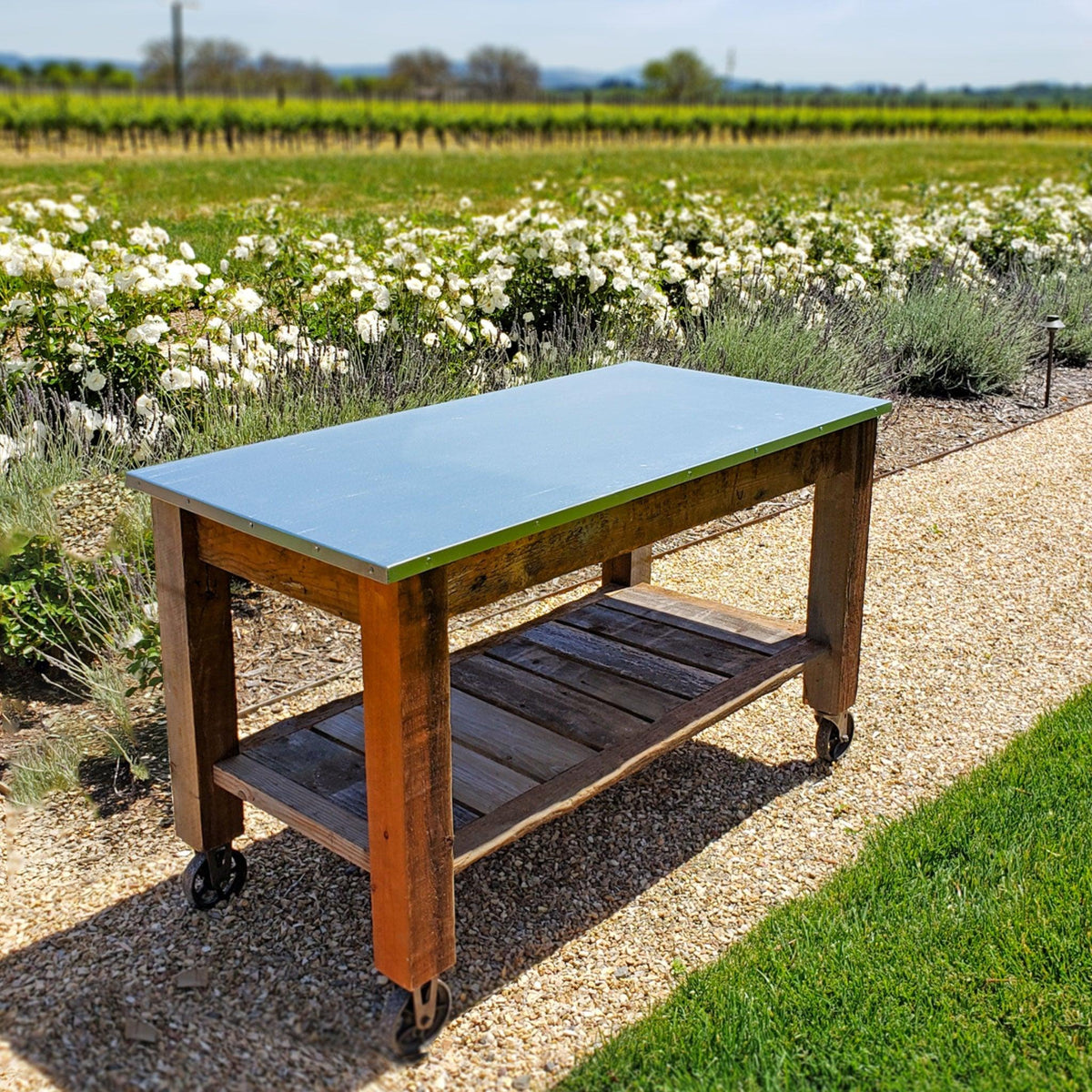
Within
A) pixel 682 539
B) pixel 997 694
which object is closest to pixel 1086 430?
pixel 682 539

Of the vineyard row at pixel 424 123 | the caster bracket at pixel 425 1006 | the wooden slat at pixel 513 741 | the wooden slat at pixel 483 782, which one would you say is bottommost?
the caster bracket at pixel 425 1006

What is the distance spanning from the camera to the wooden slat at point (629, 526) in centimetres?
224

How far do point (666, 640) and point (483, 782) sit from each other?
3.21 feet

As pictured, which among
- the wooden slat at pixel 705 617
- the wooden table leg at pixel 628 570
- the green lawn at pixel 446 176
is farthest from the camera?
the green lawn at pixel 446 176

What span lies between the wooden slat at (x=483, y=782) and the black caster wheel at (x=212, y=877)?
1.77 ft

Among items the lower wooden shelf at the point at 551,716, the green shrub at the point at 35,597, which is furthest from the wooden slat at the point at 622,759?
the green shrub at the point at 35,597

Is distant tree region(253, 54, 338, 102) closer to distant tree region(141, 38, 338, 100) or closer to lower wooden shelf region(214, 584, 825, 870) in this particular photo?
distant tree region(141, 38, 338, 100)

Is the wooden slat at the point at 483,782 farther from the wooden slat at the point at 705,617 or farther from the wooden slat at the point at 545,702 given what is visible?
the wooden slat at the point at 705,617

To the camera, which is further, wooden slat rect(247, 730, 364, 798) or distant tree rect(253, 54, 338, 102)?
distant tree rect(253, 54, 338, 102)

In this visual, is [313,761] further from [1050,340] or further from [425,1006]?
[1050,340]

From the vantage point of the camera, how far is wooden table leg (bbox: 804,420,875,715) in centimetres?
316

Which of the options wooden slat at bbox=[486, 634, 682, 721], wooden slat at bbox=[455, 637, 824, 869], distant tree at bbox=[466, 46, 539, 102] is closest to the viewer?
wooden slat at bbox=[455, 637, 824, 869]

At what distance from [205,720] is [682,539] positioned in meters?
→ 2.95

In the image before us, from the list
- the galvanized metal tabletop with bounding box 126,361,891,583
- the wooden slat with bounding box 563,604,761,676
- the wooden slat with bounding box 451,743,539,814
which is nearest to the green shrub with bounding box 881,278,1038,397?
the wooden slat with bounding box 563,604,761,676
